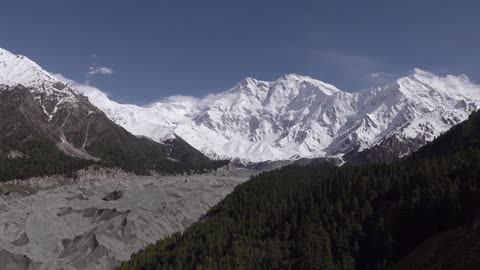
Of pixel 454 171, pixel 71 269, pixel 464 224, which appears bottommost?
pixel 71 269

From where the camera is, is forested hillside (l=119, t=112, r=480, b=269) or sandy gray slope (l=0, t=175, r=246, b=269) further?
sandy gray slope (l=0, t=175, r=246, b=269)

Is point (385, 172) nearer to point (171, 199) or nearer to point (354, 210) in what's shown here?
point (354, 210)

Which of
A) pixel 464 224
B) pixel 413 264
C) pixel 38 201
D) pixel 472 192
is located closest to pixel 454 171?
pixel 472 192

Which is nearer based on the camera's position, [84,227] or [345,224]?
[345,224]

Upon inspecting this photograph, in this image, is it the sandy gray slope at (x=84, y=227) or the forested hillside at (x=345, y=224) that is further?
the sandy gray slope at (x=84, y=227)
